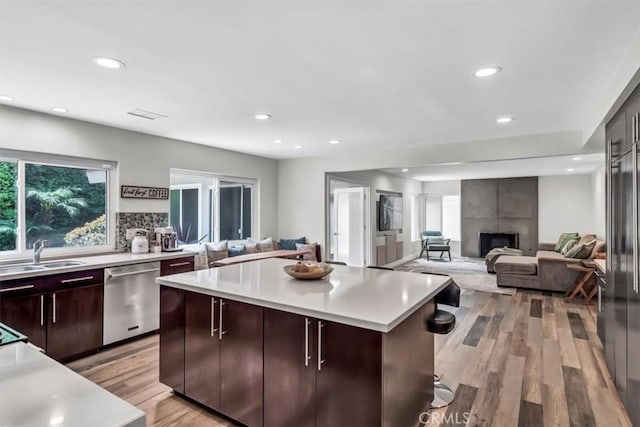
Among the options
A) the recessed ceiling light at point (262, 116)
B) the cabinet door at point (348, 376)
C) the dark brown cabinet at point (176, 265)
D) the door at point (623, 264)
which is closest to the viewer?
the cabinet door at point (348, 376)

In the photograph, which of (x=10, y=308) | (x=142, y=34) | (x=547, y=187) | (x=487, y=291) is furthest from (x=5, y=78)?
(x=547, y=187)

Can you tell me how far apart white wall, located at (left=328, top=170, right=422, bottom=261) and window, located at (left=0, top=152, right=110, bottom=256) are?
12.5 feet

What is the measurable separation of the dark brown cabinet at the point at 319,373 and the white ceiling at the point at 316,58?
5.34 ft

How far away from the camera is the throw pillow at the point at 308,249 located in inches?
226

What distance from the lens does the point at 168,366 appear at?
252 centimetres

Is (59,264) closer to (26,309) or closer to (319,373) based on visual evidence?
(26,309)

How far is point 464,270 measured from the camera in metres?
8.12

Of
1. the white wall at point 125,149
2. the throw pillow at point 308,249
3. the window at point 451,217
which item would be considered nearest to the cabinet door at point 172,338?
the white wall at point 125,149

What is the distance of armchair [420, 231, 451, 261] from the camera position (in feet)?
30.8

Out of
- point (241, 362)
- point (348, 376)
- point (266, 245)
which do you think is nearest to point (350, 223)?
point (266, 245)

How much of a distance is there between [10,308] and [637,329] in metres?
4.48

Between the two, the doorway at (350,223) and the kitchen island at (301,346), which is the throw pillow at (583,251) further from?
the kitchen island at (301,346)

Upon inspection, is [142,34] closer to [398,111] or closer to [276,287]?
A: [276,287]

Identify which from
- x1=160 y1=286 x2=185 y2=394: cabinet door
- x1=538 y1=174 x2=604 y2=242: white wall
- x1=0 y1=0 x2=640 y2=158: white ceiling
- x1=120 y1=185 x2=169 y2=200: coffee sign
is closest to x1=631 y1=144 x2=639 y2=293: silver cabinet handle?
x1=0 y1=0 x2=640 y2=158: white ceiling
